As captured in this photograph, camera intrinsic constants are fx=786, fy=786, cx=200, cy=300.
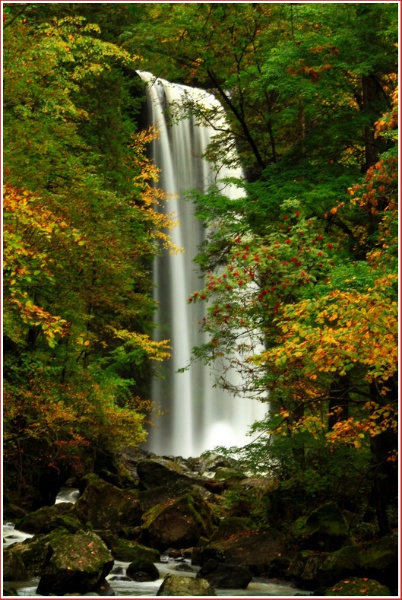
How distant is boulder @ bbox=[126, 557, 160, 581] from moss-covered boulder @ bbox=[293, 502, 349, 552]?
257cm

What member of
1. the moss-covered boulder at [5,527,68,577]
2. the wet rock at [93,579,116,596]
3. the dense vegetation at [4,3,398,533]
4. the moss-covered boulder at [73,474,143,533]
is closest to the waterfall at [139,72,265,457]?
the dense vegetation at [4,3,398,533]

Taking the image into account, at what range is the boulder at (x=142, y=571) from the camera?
41.4 ft

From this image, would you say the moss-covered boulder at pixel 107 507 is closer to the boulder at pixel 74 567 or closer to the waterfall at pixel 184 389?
the boulder at pixel 74 567

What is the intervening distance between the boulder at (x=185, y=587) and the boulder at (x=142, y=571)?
1746mm

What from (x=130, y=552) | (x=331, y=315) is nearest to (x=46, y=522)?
(x=130, y=552)

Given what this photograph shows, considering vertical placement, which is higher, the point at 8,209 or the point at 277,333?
the point at 8,209

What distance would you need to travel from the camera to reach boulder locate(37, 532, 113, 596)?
Result: 11.1 metres

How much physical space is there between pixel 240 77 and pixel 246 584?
1009 centimetres

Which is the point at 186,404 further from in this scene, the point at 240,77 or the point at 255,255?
the point at 255,255

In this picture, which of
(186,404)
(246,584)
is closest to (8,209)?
(246,584)

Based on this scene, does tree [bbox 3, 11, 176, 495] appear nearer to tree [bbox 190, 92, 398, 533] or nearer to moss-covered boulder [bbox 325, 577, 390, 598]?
tree [bbox 190, 92, 398, 533]

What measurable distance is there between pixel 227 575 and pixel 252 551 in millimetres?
1246

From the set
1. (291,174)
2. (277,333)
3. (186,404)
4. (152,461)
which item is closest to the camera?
(277,333)

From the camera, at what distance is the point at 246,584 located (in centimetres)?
1209
